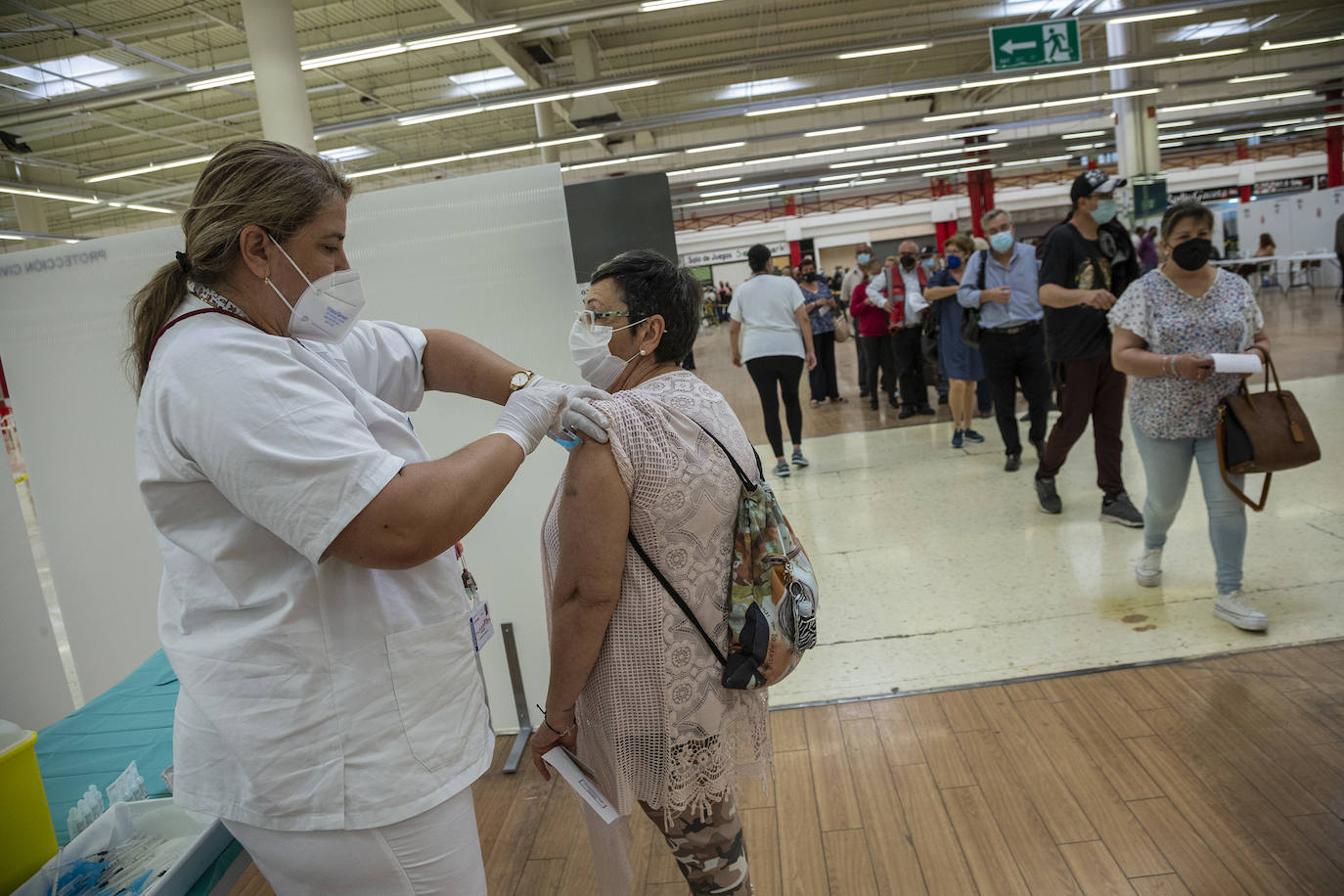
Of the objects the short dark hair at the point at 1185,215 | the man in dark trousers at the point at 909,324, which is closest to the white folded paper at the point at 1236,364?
the short dark hair at the point at 1185,215

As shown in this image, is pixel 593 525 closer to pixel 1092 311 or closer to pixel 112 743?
pixel 112 743

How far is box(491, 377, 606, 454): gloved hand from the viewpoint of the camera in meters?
1.19

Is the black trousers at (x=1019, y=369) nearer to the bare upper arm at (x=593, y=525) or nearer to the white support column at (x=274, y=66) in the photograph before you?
the bare upper arm at (x=593, y=525)

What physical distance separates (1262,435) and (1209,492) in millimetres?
293

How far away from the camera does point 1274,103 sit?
22453 millimetres

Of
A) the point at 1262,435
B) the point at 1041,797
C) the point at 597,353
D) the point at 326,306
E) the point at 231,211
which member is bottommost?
the point at 1041,797

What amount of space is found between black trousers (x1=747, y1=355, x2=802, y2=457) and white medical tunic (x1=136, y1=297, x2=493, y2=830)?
14.8 ft

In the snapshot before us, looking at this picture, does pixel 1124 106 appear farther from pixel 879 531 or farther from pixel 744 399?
pixel 879 531

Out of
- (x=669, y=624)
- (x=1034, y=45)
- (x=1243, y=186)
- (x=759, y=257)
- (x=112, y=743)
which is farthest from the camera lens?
(x=1243, y=186)

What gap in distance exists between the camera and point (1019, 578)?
368cm

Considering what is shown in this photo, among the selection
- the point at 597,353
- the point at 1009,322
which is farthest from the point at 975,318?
the point at 597,353

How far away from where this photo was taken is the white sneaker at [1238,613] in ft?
9.55

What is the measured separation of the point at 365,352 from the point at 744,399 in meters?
8.53

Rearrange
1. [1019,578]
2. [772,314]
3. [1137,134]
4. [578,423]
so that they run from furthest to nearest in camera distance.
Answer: [1137,134], [772,314], [1019,578], [578,423]
